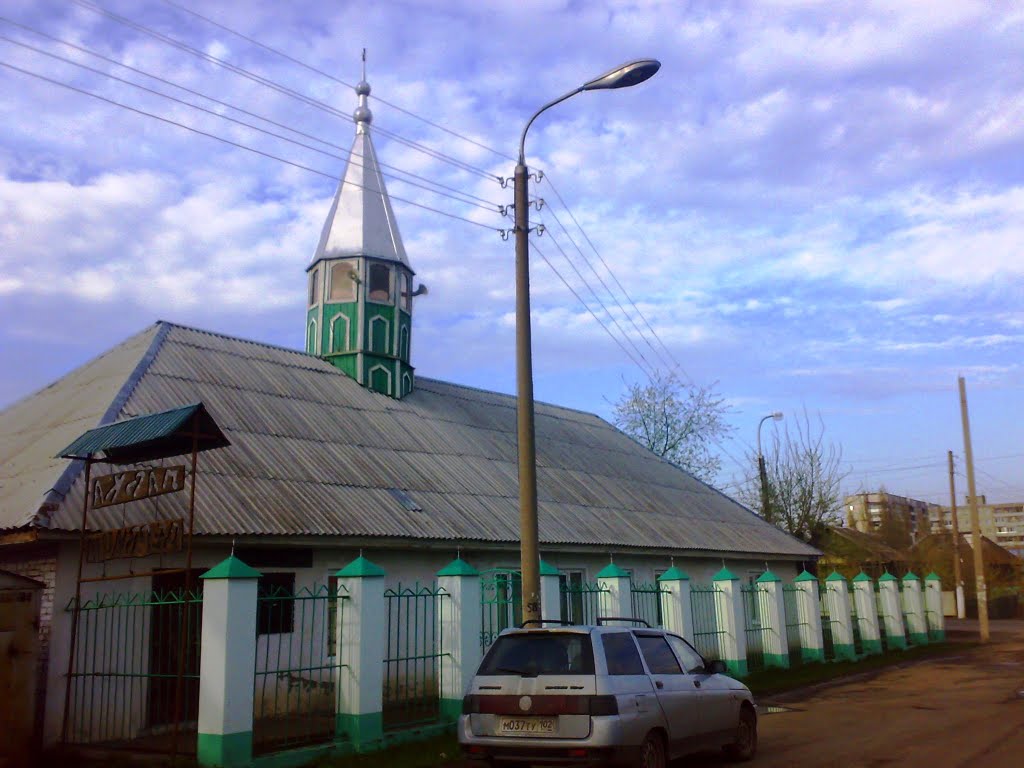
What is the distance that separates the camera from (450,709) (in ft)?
38.4

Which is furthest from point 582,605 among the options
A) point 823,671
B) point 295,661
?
point 823,671

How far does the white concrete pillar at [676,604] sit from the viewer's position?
1608 cm

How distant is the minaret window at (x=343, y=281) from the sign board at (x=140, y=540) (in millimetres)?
11243

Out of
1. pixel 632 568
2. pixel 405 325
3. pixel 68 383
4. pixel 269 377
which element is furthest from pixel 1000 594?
pixel 68 383

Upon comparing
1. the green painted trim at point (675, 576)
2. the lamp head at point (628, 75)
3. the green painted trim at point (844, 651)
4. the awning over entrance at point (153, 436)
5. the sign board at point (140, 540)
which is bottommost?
the green painted trim at point (844, 651)

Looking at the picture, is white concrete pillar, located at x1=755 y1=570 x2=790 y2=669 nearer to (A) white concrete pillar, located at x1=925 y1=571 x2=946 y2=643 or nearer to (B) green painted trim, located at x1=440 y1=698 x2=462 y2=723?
(B) green painted trim, located at x1=440 y1=698 x2=462 y2=723

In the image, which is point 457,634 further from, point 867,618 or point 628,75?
point 867,618

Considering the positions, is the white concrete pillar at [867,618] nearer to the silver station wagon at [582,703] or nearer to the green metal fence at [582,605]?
the green metal fence at [582,605]

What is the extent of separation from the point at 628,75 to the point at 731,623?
10851 mm

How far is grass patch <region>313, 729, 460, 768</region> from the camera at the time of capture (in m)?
9.62

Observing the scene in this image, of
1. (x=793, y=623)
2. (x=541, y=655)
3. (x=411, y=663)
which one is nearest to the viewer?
(x=541, y=655)

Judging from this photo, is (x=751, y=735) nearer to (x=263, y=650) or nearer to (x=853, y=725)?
(x=853, y=725)

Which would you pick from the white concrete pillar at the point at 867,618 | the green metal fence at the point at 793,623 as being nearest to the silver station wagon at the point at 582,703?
the green metal fence at the point at 793,623

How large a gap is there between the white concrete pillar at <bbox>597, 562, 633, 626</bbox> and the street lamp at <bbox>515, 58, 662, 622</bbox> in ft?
15.0
